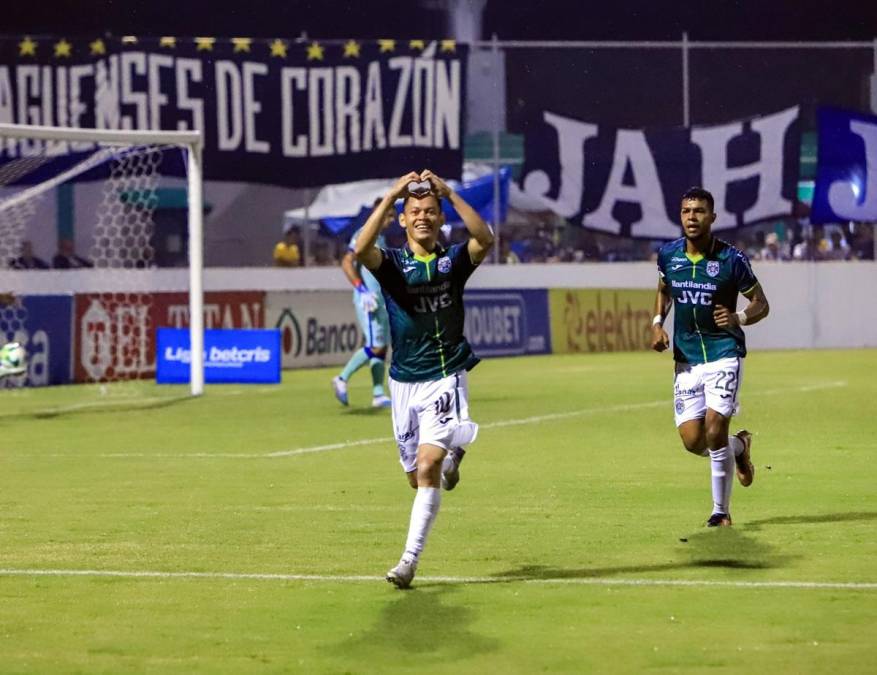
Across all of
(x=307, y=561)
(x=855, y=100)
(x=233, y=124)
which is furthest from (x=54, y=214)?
(x=307, y=561)

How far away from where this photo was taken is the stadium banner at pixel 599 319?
3538cm

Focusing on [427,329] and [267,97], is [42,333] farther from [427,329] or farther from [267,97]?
[427,329]

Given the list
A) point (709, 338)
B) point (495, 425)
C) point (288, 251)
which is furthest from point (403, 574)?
point (288, 251)

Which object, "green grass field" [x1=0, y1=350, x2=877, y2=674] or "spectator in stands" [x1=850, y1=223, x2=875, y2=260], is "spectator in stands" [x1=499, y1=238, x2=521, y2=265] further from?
"green grass field" [x1=0, y1=350, x2=877, y2=674]

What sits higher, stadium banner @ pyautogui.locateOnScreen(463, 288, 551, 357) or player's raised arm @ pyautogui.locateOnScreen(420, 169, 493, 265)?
player's raised arm @ pyautogui.locateOnScreen(420, 169, 493, 265)

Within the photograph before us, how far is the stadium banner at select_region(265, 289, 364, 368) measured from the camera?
29609mm

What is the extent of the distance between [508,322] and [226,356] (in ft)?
29.4

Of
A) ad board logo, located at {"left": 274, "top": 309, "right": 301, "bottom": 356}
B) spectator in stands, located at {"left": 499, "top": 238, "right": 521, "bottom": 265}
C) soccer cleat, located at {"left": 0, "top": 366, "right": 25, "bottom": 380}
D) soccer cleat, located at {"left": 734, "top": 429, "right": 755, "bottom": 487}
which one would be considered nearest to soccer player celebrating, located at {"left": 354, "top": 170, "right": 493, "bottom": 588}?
soccer cleat, located at {"left": 734, "top": 429, "right": 755, "bottom": 487}

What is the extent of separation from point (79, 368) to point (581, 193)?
39.4 feet

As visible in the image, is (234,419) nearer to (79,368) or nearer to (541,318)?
(79,368)

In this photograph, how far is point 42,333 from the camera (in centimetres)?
2581

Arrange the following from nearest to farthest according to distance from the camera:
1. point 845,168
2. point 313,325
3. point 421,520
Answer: point 421,520 → point 313,325 → point 845,168

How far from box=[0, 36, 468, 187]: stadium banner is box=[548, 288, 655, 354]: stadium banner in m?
3.50

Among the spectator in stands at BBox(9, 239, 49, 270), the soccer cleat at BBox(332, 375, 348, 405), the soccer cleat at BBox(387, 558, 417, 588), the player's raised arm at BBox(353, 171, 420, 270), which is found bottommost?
the soccer cleat at BBox(387, 558, 417, 588)
